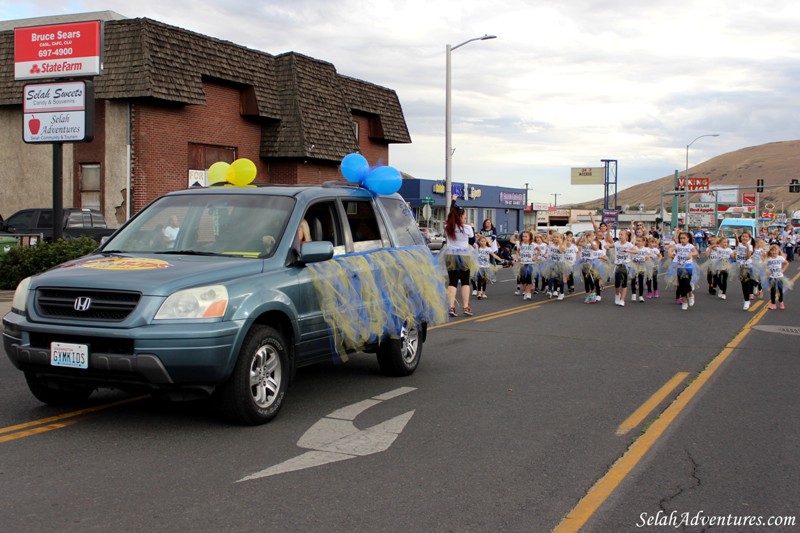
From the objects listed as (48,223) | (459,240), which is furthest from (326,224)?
(48,223)

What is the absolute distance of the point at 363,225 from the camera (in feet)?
26.2

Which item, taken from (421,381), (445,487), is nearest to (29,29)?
(421,381)

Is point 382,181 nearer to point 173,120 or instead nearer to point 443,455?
point 443,455

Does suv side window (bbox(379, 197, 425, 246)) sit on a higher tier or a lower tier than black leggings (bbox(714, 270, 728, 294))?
higher

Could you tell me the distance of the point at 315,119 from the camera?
101ft

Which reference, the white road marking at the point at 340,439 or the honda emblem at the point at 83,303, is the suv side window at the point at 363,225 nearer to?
the white road marking at the point at 340,439

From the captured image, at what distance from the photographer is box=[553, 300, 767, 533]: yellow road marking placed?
4.46m

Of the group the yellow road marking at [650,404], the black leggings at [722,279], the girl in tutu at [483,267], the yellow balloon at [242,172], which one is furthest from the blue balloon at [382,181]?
the black leggings at [722,279]

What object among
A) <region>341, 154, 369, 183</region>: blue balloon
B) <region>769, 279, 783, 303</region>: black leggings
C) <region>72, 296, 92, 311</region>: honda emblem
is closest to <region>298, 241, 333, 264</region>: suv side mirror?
<region>72, 296, 92, 311</region>: honda emblem

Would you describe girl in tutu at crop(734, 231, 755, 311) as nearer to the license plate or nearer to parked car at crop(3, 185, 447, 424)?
parked car at crop(3, 185, 447, 424)

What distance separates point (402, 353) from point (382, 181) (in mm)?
1771

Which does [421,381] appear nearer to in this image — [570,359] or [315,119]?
[570,359]

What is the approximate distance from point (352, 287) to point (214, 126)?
22.4 m

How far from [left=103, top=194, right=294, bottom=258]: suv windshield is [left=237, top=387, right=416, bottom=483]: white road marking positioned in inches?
57.5
